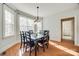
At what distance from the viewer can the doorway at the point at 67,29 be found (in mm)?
1992

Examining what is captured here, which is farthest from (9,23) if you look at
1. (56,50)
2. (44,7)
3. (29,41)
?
(56,50)

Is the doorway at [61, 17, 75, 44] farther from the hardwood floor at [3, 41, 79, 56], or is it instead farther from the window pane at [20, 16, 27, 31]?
the window pane at [20, 16, 27, 31]

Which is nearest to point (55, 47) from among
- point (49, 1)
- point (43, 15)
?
point (43, 15)

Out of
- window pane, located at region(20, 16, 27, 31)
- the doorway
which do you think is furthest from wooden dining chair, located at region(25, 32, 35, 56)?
the doorway

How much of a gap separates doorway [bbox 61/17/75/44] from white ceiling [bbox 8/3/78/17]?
0.26 metres

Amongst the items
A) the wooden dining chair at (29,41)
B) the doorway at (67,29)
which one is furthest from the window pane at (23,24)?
the doorway at (67,29)

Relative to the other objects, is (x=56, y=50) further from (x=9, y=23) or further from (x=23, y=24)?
(x=9, y=23)

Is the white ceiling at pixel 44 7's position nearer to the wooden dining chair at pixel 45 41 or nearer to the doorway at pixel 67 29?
→ the doorway at pixel 67 29

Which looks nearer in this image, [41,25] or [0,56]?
→ [0,56]

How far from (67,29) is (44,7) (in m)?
0.66

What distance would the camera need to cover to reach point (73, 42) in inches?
76.6

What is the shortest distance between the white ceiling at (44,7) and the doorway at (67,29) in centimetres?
26

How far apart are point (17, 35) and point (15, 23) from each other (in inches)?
9.4

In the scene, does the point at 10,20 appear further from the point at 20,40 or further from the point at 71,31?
the point at 71,31
